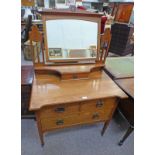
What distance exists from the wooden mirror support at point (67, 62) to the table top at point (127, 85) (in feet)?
0.88

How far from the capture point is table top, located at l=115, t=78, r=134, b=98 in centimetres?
129

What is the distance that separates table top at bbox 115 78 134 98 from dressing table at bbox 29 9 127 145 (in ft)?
0.45

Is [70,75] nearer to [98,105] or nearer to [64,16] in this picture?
[98,105]

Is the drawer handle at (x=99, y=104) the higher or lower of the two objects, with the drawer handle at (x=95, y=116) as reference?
higher

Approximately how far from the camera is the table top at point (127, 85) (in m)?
1.29

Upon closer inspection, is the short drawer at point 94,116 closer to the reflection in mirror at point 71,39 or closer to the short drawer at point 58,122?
the short drawer at point 58,122

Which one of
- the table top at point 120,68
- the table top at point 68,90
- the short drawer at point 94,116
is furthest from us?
the table top at point 120,68

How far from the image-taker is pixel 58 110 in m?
1.12

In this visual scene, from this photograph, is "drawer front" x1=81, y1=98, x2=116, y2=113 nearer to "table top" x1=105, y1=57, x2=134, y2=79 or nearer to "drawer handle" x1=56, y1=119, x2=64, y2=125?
"drawer handle" x1=56, y1=119, x2=64, y2=125

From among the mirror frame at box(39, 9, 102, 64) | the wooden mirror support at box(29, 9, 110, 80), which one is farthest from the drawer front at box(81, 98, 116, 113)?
the mirror frame at box(39, 9, 102, 64)

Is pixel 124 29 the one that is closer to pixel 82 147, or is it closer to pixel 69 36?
pixel 69 36

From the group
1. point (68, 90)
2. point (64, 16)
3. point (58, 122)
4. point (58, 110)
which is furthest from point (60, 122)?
point (64, 16)

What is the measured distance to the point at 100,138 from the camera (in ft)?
5.13

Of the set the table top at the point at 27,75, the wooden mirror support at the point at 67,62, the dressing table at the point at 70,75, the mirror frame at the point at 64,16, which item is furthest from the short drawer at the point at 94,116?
the table top at the point at 27,75
